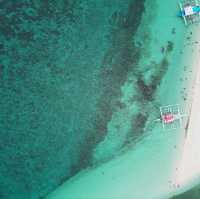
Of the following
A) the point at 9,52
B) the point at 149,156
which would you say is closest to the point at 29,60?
the point at 9,52

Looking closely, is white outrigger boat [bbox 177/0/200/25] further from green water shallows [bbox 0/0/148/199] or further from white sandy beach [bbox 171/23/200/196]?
green water shallows [bbox 0/0/148/199]

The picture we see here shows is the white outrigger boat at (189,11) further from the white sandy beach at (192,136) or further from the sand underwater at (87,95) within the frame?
the white sandy beach at (192,136)

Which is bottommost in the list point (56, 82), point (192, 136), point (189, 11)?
point (192, 136)

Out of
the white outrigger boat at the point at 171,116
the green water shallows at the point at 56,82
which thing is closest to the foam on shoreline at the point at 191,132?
the white outrigger boat at the point at 171,116

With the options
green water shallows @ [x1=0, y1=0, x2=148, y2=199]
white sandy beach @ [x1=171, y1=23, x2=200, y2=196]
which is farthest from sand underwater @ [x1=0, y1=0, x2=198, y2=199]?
white sandy beach @ [x1=171, y1=23, x2=200, y2=196]

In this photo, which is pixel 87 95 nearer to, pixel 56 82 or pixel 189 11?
pixel 56 82

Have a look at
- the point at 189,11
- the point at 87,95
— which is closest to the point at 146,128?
the point at 87,95
